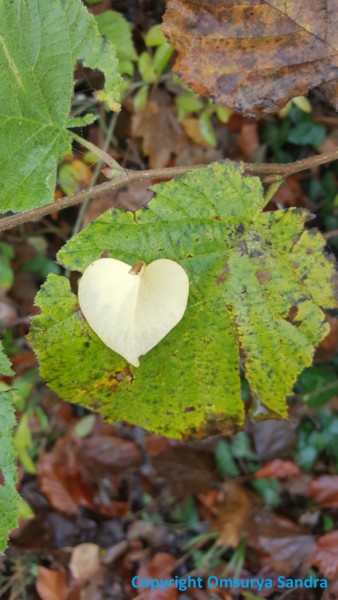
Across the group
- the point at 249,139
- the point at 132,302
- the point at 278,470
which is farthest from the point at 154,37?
the point at 278,470

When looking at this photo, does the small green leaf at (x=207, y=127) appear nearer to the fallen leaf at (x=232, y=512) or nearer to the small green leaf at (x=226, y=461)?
the small green leaf at (x=226, y=461)

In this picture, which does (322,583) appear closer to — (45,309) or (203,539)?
(203,539)

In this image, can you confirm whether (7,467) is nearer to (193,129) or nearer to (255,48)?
(255,48)

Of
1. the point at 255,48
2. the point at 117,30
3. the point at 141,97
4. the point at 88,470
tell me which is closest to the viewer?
the point at 255,48

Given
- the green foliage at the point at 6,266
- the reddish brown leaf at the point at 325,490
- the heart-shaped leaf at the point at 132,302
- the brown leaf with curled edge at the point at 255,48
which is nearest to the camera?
the heart-shaped leaf at the point at 132,302

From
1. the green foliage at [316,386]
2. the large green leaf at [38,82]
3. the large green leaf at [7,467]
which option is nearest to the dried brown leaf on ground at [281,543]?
the green foliage at [316,386]

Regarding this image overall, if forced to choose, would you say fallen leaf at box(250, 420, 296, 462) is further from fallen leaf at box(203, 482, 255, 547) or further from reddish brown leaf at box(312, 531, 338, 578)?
reddish brown leaf at box(312, 531, 338, 578)

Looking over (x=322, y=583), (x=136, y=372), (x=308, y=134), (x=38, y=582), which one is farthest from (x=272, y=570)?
(x=308, y=134)
